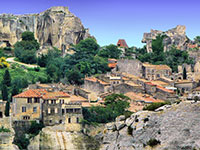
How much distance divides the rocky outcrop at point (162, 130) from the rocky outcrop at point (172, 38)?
246 ft

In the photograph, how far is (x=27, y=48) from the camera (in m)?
96.8

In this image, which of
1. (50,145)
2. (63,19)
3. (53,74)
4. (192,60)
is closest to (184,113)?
(50,145)

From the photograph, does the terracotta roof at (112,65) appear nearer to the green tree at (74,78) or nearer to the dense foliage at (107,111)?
the green tree at (74,78)

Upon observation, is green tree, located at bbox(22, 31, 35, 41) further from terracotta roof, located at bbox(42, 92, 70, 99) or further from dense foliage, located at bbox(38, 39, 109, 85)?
terracotta roof, located at bbox(42, 92, 70, 99)

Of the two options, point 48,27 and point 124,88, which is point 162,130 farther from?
point 48,27

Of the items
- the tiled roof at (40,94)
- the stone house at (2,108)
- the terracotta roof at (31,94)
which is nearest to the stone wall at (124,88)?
the tiled roof at (40,94)

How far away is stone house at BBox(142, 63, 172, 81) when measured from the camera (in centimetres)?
8088

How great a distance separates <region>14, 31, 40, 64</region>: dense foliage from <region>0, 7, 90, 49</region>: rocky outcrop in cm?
452

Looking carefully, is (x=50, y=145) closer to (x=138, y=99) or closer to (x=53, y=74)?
(x=138, y=99)

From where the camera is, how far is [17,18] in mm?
109750

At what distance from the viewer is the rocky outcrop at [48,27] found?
106688 mm

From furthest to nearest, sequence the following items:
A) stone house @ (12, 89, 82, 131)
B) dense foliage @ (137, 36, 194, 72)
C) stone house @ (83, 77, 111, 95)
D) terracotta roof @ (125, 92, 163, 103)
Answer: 1. dense foliage @ (137, 36, 194, 72)
2. stone house @ (83, 77, 111, 95)
3. terracotta roof @ (125, 92, 163, 103)
4. stone house @ (12, 89, 82, 131)

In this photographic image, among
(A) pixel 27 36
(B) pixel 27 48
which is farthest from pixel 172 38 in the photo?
(B) pixel 27 48

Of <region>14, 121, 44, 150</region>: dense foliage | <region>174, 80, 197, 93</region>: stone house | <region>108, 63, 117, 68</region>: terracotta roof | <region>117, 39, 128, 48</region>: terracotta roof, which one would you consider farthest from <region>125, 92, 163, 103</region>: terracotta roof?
<region>117, 39, 128, 48</region>: terracotta roof
